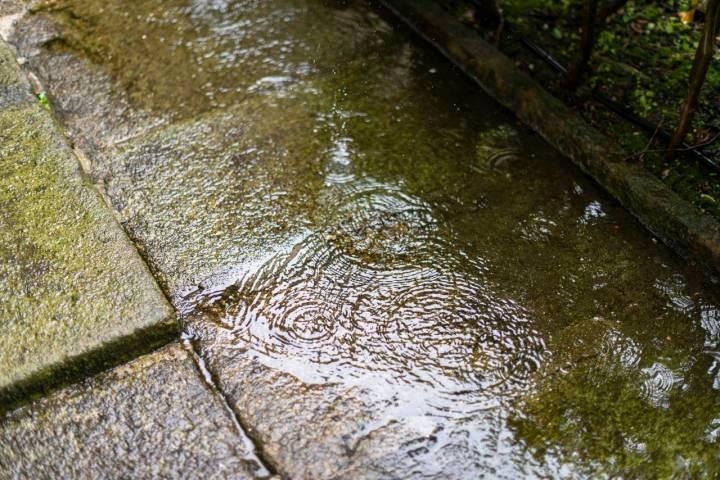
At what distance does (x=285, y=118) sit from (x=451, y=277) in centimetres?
114

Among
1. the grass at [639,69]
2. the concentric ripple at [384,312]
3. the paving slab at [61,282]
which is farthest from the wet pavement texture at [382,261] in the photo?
the grass at [639,69]

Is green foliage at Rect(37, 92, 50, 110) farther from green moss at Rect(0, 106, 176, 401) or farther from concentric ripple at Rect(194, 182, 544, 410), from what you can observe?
concentric ripple at Rect(194, 182, 544, 410)

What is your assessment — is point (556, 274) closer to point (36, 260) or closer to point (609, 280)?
point (609, 280)

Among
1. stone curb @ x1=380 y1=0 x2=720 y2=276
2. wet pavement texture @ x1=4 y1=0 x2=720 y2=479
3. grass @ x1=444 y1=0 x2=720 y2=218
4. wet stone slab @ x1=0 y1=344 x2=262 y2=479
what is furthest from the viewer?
grass @ x1=444 y1=0 x2=720 y2=218

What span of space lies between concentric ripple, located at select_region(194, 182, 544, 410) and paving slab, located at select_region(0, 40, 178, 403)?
250mm

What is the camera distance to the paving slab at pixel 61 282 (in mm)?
2086

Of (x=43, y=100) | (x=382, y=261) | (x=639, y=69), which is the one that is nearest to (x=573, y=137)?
(x=639, y=69)

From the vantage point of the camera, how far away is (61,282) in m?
2.26

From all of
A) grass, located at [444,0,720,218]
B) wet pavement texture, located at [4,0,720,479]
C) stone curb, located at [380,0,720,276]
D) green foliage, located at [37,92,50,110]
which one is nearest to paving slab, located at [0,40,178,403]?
wet pavement texture, located at [4,0,720,479]

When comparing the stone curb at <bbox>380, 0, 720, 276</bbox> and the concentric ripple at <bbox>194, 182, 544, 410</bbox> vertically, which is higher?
the stone curb at <bbox>380, 0, 720, 276</bbox>

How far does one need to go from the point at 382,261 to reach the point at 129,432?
103cm

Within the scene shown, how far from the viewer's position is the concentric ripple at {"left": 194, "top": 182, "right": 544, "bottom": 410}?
7.28 feet

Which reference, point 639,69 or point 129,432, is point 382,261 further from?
point 639,69

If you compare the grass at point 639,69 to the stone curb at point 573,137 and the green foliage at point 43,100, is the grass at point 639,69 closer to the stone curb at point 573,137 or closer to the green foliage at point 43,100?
the stone curb at point 573,137
